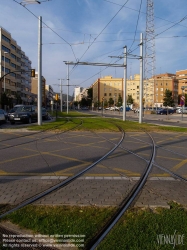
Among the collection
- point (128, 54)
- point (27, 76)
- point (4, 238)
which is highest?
point (27, 76)

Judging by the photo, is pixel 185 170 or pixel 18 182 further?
pixel 185 170

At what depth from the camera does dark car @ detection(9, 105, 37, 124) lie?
2622cm

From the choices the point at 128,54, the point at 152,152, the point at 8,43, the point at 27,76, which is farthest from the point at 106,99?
the point at 152,152

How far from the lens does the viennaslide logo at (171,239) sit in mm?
3522

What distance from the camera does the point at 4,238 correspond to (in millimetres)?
3635

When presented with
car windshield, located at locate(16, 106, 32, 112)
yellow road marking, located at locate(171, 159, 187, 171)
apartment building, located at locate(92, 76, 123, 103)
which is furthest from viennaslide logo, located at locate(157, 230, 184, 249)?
apartment building, located at locate(92, 76, 123, 103)

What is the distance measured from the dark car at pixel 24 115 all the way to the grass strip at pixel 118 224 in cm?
2245

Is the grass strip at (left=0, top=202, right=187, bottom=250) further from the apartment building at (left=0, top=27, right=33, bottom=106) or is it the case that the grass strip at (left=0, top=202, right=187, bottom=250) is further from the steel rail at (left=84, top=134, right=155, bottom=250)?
the apartment building at (left=0, top=27, right=33, bottom=106)

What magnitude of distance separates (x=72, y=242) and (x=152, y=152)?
7.53 m

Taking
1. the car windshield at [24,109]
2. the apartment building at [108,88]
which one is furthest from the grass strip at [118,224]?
the apartment building at [108,88]

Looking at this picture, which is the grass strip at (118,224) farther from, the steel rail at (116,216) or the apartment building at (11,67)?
the apartment building at (11,67)

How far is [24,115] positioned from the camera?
26.5 m

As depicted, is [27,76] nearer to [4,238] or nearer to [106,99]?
[106,99]

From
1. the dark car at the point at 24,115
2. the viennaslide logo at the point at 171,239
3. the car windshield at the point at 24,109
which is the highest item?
the car windshield at the point at 24,109
